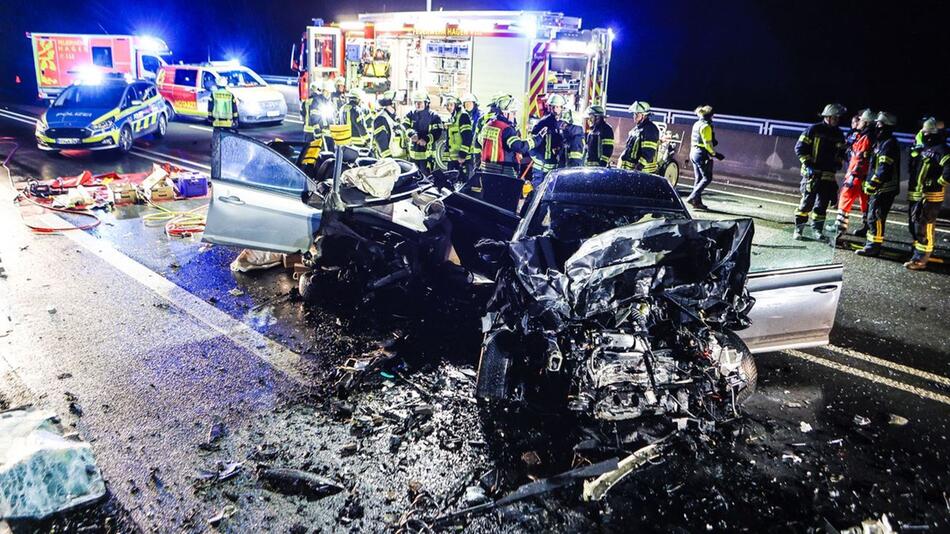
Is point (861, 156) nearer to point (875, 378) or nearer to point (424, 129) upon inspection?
point (875, 378)

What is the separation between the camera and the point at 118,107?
14375 mm

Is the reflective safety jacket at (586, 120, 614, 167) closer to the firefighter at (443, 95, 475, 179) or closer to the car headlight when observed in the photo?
the firefighter at (443, 95, 475, 179)

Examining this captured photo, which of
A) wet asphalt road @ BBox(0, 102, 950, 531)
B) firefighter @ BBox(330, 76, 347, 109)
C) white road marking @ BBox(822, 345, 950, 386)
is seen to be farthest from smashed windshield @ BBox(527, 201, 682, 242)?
firefighter @ BBox(330, 76, 347, 109)

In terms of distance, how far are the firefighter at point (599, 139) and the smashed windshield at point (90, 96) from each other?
1156 cm

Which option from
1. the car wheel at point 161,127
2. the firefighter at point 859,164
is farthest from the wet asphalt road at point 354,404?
the car wheel at point 161,127

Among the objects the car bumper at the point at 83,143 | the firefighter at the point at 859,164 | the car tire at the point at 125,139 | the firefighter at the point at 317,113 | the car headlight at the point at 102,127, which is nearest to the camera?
the firefighter at the point at 859,164

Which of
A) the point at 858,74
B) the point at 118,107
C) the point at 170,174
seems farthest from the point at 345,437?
the point at 858,74

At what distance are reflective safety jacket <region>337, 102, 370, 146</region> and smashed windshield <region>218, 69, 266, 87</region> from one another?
398 inches

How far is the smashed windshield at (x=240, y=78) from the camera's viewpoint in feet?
63.2

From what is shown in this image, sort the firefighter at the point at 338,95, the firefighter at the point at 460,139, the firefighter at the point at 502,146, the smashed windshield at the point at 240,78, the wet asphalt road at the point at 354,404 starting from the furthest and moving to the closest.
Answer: the smashed windshield at the point at 240,78
the firefighter at the point at 338,95
the firefighter at the point at 460,139
the firefighter at the point at 502,146
the wet asphalt road at the point at 354,404

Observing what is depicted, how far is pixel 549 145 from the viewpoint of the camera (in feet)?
29.0

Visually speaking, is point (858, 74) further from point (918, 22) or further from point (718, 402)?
point (718, 402)

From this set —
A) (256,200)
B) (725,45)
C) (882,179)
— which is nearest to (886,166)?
(882,179)

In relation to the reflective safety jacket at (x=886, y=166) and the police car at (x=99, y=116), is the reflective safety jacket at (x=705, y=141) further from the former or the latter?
the police car at (x=99, y=116)
